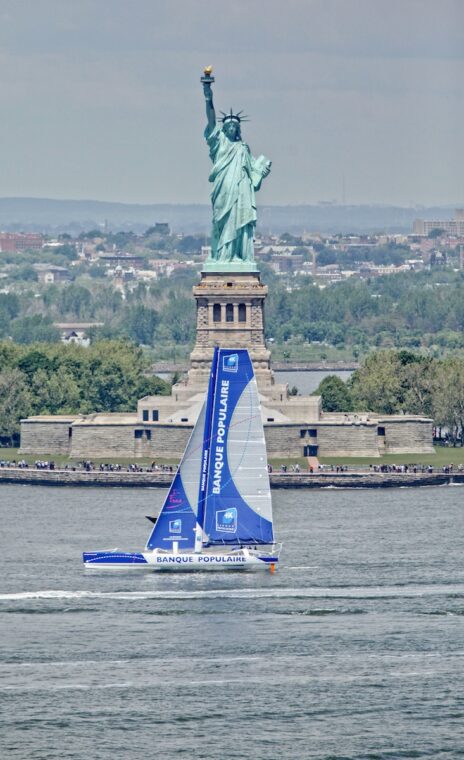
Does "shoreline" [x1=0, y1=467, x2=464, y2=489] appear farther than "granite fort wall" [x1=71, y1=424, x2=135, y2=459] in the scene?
No

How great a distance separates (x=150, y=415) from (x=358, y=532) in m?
23.0

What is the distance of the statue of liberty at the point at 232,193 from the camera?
101062 millimetres

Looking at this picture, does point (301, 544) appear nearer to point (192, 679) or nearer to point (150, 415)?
point (192, 679)

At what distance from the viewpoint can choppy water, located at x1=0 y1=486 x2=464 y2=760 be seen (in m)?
52.1

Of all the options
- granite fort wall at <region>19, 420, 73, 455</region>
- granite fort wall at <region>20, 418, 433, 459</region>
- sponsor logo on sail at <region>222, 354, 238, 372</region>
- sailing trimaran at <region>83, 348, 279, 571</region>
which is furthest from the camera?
granite fort wall at <region>19, 420, 73, 455</region>

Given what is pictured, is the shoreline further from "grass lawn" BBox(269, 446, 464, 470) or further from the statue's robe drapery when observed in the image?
the statue's robe drapery

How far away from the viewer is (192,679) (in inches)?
2215

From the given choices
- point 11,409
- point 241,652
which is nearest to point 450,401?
point 11,409

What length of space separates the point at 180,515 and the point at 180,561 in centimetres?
128

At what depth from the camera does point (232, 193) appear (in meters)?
101

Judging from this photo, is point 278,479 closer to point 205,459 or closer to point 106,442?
point 106,442

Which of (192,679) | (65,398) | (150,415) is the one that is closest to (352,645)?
(192,679)

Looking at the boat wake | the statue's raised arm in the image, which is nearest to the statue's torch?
the statue's raised arm

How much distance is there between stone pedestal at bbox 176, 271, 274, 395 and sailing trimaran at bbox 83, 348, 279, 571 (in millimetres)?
32285
